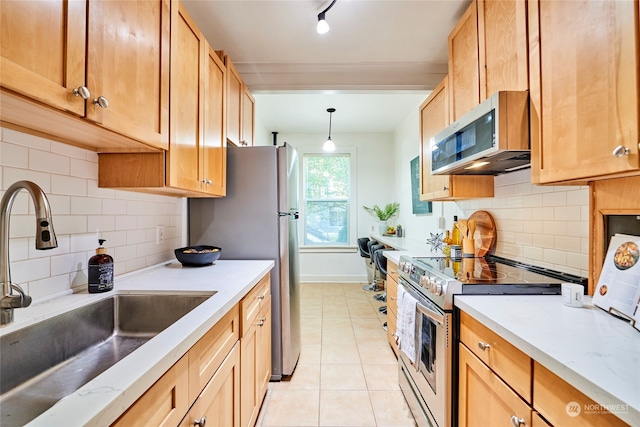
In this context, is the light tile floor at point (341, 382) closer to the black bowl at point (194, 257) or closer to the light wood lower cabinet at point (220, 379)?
the light wood lower cabinet at point (220, 379)

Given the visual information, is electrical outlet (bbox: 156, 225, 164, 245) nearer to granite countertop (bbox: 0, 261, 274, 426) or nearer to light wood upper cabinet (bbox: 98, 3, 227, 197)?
granite countertop (bbox: 0, 261, 274, 426)

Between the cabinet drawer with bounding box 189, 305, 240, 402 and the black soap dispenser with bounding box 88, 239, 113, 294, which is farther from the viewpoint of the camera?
the black soap dispenser with bounding box 88, 239, 113, 294

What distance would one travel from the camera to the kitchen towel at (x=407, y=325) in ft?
5.47

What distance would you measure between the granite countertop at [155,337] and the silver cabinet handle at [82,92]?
713mm

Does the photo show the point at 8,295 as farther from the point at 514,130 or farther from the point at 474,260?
the point at 474,260

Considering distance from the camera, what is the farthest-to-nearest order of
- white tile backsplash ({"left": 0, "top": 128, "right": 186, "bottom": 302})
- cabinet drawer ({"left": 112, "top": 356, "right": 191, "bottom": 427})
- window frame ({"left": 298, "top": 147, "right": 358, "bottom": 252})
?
window frame ({"left": 298, "top": 147, "right": 358, "bottom": 252}) → white tile backsplash ({"left": 0, "top": 128, "right": 186, "bottom": 302}) → cabinet drawer ({"left": 112, "top": 356, "right": 191, "bottom": 427})

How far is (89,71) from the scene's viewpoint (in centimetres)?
89

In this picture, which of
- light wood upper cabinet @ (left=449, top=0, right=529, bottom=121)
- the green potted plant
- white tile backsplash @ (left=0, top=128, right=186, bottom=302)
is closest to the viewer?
white tile backsplash @ (left=0, top=128, right=186, bottom=302)

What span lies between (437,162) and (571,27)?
3.21ft

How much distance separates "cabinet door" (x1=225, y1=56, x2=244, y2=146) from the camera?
2174 mm

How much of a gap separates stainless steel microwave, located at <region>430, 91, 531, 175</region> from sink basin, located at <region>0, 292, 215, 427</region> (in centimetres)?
147

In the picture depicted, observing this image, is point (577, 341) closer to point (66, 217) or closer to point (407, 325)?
point (407, 325)

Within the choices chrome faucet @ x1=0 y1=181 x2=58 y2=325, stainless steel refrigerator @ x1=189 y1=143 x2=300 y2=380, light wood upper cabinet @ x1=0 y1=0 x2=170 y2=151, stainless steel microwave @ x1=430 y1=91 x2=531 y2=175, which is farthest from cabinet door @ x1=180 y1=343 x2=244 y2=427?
stainless steel microwave @ x1=430 y1=91 x2=531 y2=175

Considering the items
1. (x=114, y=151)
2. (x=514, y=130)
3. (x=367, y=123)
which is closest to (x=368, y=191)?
(x=367, y=123)
